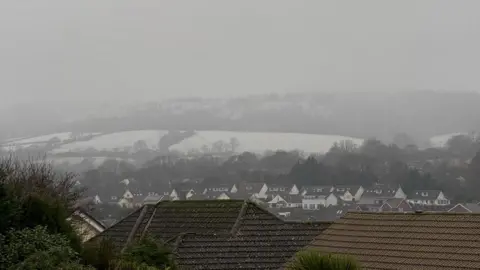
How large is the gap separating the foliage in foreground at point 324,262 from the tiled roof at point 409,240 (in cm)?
500

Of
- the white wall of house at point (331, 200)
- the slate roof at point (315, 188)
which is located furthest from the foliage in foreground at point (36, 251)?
the slate roof at point (315, 188)

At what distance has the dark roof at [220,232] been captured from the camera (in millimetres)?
14938

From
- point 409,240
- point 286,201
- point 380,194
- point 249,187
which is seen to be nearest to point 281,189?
point 249,187

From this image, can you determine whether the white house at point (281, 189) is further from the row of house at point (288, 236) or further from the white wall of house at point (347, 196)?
the row of house at point (288, 236)

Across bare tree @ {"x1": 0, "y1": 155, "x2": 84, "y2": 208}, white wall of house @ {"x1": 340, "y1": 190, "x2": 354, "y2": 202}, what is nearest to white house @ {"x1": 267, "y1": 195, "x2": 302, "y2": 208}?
white wall of house @ {"x1": 340, "y1": 190, "x2": 354, "y2": 202}

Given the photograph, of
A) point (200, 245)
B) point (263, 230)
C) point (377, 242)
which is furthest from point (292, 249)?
point (377, 242)

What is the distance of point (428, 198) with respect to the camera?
5725 centimetres

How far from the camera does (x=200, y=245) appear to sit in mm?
15336

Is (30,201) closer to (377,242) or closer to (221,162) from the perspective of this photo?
(377,242)

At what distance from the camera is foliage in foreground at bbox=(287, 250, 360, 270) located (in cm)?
688

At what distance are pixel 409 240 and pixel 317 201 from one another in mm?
45360

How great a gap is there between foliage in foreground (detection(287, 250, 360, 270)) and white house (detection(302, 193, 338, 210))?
46861mm

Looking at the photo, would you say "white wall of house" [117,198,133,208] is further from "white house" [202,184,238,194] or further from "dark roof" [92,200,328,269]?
"dark roof" [92,200,328,269]

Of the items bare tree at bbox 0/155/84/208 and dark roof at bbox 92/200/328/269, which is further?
dark roof at bbox 92/200/328/269
